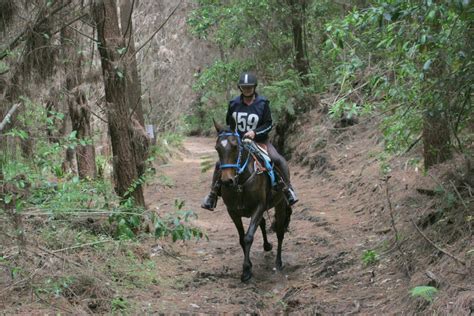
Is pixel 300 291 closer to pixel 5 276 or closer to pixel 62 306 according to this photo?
pixel 62 306

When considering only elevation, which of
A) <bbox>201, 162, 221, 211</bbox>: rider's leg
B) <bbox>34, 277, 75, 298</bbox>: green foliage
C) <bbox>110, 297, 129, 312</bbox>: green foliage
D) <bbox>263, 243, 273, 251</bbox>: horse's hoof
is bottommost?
<bbox>263, 243, 273, 251</bbox>: horse's hoof

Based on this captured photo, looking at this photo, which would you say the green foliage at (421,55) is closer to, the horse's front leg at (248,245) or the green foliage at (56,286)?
the horse's front leg at (248,245)

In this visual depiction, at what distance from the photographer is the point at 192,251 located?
33.6 feet

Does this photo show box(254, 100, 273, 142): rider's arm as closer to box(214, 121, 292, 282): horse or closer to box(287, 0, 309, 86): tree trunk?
box(214, 121, 292, 282): horse

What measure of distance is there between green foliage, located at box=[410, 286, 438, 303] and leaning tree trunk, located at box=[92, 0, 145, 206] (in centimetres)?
513

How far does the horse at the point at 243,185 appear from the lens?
7.80 meters

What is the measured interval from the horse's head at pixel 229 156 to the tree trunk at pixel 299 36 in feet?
40.7

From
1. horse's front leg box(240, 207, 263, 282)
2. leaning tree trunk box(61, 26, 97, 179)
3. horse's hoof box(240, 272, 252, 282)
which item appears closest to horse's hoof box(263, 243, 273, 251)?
horse's front leg box(240, 207, 263, 282)

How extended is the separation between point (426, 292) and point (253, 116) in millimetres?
4217

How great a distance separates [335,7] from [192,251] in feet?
42.2

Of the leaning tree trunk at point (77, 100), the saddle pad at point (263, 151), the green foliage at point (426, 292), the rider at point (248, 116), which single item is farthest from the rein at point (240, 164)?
the green foliage at point (426, 292)

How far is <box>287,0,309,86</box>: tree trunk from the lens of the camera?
65.2 feet

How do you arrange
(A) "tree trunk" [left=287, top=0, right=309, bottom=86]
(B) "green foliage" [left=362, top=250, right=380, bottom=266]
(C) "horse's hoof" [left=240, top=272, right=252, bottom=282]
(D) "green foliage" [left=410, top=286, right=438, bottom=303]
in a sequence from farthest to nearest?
(A) "tree trunk" [left=287, top=0, right=309, bottom=86] < (C) "horse's hoof" [left=240, top=272, right=252, bottom=282] < (B) "green foliage" [left=362, top=250, right=380, bottom=266] < (D) "green foliage" [left=410, top=286, right=438, bottom=303]

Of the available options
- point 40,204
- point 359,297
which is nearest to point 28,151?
point 40,204
